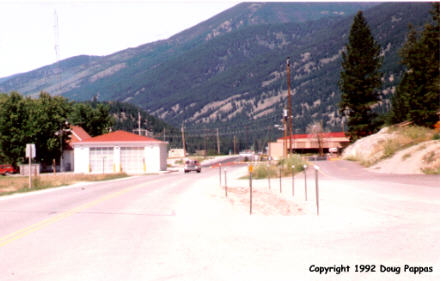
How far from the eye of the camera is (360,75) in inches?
2432

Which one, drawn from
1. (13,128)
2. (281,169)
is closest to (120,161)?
(13,128)

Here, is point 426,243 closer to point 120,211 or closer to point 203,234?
point 203,234

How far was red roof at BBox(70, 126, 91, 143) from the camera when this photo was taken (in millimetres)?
68925

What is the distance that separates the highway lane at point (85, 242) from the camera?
23.4ft

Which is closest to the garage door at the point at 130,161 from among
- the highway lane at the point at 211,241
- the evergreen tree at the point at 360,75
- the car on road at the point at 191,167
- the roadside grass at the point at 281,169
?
the car on road at the point at 191,167

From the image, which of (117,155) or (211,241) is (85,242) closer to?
(211,241)

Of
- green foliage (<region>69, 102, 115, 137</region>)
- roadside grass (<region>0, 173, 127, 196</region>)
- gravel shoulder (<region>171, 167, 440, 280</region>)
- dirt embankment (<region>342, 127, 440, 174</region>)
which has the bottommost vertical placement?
roadside grass (<region>0, 173, 127, 196</region>)

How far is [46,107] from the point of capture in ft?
198

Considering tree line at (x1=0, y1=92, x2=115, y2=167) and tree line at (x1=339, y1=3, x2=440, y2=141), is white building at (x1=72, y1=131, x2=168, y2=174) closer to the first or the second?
tree line at (x1=0, y1=92, x2=115, y2=167)

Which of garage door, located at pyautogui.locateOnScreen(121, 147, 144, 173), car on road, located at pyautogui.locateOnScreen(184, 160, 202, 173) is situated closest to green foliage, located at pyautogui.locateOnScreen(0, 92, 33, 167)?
garage door, located at pyautogui.locateOnScreen(121, 147, 144, 173)

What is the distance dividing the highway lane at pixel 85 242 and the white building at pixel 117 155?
43.7 meters

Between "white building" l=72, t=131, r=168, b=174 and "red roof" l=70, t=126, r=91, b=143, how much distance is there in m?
8.17

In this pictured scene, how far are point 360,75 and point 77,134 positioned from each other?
130 feet

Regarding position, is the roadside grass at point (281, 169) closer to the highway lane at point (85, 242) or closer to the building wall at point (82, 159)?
the highway lane at point (85, 242)
